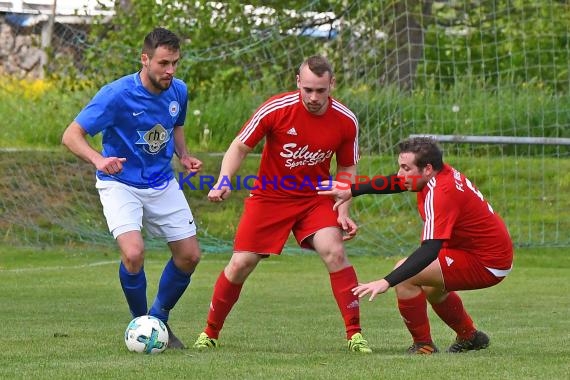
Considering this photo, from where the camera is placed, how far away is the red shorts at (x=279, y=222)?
26.1 ft

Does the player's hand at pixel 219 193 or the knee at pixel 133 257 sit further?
the knee at pixel 133 257

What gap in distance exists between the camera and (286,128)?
789 centimetres

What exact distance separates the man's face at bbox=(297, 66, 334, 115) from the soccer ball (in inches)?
64.7

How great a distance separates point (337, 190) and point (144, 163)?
1.27 m

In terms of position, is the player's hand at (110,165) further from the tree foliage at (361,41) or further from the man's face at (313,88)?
the tree foliage at (361,41)

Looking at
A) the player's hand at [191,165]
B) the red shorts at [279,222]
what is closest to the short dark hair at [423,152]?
the red shorts at [279,222]

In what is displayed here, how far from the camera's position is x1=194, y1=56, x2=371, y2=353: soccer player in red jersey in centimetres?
784

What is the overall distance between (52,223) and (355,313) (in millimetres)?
9556

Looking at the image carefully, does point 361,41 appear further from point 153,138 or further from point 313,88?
point 313,88

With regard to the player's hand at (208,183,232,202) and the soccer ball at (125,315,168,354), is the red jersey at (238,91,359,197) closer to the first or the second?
the player's hand at (208,183,232,202)

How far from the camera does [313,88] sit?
25.1 feet

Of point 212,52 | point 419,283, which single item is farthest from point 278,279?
point 419,283

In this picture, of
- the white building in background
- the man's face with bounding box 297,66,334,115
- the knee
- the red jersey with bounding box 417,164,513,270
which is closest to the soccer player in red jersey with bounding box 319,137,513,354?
the red jersey with bounding box 417,164,513,270

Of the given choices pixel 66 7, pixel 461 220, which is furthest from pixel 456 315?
pixel 66 7
